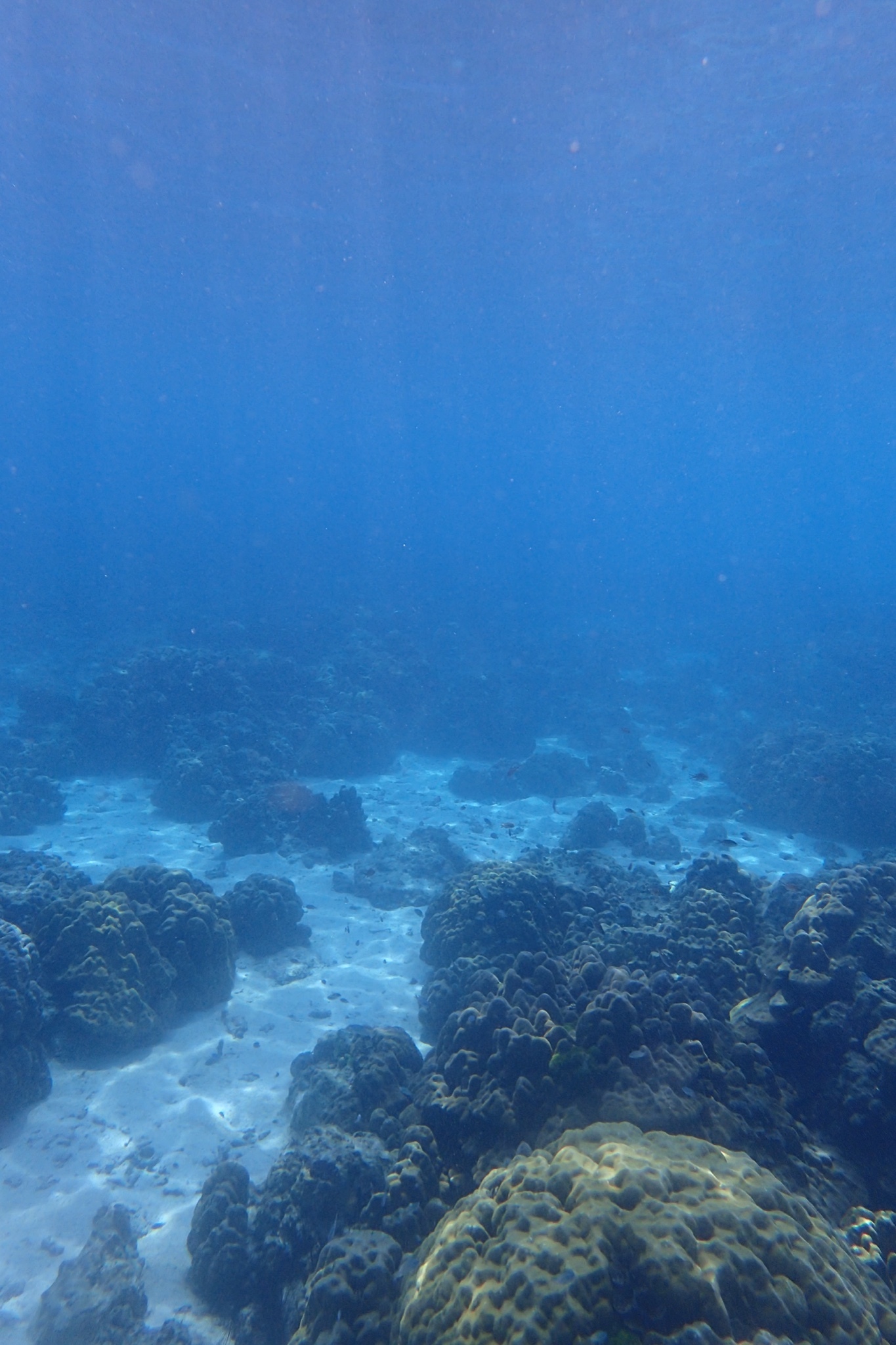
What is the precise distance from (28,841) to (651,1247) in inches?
502

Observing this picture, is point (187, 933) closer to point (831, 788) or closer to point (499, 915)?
point (499, 915)

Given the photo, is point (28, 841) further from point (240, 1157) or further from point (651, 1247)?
point (651, 1247)

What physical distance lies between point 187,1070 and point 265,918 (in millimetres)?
2462

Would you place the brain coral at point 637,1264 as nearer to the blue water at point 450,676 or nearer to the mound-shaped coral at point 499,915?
the blue water at point 450,676

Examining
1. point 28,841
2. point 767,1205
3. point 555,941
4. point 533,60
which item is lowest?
point 28,841

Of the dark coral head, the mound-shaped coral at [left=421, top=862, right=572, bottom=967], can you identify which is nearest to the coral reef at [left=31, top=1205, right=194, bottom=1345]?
the mound-shaped coral at [left=421, top=862, right=572, bottom=967]

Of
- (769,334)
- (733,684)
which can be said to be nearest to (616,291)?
(769,334)

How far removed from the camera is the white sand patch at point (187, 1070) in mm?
5078

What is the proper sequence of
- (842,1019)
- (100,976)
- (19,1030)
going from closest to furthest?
1. (842,1019)
2. (19,1030)
3. (100,976)

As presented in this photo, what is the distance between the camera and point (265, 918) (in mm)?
9336

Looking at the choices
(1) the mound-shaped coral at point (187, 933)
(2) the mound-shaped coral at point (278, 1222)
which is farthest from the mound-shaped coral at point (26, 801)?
(2) the mound-shaped coral at point (278, 1222)

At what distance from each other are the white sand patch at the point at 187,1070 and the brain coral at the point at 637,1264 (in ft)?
9.18

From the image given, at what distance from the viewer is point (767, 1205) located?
10.7 ft

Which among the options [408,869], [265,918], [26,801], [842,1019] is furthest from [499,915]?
[26,801]
